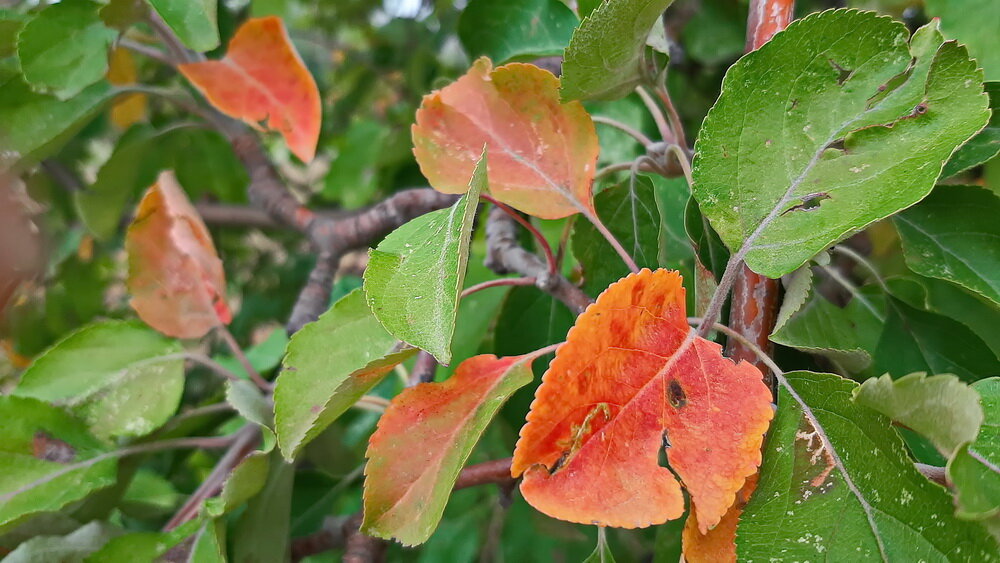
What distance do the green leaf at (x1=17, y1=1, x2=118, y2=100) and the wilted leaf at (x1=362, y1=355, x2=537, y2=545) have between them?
1.34ft

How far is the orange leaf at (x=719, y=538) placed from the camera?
1.01 feet

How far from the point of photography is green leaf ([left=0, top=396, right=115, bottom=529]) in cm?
48

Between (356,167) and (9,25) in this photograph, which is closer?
(9,25)

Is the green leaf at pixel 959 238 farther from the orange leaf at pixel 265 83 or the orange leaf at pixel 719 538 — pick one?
the orange leaf at pixel 265 83

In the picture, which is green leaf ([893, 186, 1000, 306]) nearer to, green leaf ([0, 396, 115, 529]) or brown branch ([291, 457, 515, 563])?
brown branch ([291, 457, 515, 563])

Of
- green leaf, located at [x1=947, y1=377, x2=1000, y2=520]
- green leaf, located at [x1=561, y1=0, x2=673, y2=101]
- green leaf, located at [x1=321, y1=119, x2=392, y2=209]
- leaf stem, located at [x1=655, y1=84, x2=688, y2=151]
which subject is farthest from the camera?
green leaf, located at [x1=321, y1=119, x2=392, y2=209]

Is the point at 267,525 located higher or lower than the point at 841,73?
lower

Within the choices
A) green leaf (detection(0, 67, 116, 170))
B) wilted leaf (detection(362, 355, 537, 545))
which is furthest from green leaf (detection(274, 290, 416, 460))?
green leaf (detection(0, 67, 116, 170))

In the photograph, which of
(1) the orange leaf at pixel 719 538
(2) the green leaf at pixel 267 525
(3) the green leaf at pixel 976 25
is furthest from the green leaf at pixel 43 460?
(3) the green leaf at pixel 976 25

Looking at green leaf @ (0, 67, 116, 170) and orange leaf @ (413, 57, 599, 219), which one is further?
green leaf @ (0, 67, 116, 170)

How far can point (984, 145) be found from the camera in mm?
368

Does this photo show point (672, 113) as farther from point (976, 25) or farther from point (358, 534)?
point (358, 534)

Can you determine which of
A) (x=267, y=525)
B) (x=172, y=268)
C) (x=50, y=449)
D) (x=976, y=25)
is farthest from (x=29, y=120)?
(x=976, y=25)

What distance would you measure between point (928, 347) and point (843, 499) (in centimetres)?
19
